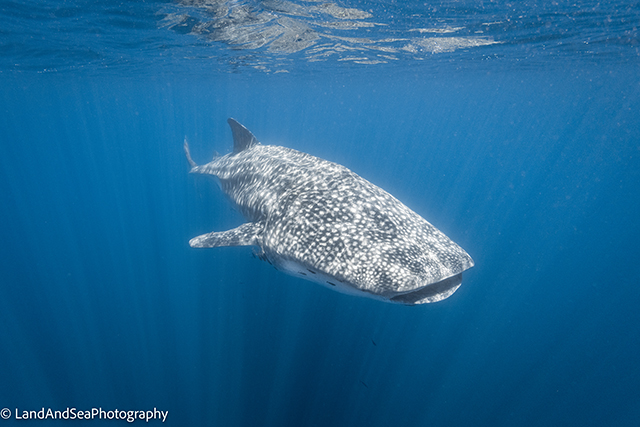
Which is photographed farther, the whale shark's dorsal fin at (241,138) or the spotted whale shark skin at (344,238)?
the whale shark's dorsal fin at (241,138)

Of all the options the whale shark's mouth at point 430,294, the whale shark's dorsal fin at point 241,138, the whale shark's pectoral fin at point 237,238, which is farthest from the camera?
the whale shark's dorsal fin at point 241,138

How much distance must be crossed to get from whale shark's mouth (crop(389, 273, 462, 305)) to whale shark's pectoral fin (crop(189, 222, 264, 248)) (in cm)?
256

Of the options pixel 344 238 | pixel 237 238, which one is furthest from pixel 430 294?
pixel 237 238

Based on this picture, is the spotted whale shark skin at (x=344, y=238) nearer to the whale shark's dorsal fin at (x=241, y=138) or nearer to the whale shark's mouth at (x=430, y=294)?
the whale shark's mouth at (x=430, y=294)

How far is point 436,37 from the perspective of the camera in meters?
14.7

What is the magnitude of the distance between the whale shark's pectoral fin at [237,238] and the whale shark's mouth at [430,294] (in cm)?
256

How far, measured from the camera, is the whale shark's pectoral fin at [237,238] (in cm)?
505

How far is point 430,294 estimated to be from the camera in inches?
144

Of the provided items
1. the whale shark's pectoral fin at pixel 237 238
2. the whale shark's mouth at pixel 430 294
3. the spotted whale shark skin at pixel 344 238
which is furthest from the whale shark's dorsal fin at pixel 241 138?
the whale shark's mouth at pixel 430 294

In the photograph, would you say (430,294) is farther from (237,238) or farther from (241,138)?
(241,138)

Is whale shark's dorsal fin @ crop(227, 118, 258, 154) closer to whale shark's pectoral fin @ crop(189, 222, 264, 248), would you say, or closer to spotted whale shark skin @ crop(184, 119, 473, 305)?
spotted whale shark skin @ crop(184, 119, 473, 305)

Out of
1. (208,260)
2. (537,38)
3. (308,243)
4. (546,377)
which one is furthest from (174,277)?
(537,38)

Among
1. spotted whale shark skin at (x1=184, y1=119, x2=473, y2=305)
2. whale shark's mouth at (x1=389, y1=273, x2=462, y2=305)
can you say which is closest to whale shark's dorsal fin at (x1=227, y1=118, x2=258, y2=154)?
spotted whale shark skin at (x1=184, y1=119, x2=473, y2=305)

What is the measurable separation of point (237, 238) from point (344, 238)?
82.9 inches
